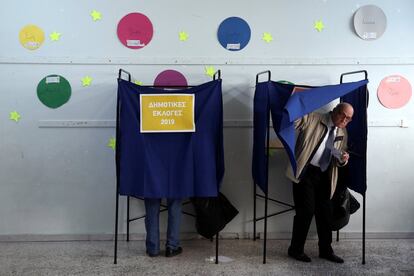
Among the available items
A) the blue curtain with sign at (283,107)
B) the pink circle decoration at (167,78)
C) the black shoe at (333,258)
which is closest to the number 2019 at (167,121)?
the pink circle decoration at (167,78)

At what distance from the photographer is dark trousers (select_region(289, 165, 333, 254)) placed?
2.63 metres

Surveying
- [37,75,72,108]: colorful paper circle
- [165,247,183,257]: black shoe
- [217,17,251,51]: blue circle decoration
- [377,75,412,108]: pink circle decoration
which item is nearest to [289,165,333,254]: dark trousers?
[165,247,183,257]: black shoe

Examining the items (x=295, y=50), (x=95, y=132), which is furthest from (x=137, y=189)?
(x=295, y=50)

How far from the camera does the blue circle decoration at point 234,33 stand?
2984 mm

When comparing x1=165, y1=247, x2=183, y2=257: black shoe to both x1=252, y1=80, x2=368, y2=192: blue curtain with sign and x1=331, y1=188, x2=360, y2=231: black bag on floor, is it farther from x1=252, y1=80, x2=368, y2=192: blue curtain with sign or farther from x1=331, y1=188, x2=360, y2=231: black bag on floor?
x1=331, y1=188, x2=360, y2=231: black bag on floor

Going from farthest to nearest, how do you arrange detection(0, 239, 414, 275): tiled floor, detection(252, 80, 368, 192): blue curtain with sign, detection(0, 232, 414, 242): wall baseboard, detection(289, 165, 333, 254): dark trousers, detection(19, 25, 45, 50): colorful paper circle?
detection(0, 232, 414, 242): wall baseboard → detection(19, 25, 45, 50): colorful paper circle → detection(289, 165, 333, 254): dark trousers → detection(0, 239, 414, 275): tiled floor → detection(252, 80, 368, 192): blue curtain with sign

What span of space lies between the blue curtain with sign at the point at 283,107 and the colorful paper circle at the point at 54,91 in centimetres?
158

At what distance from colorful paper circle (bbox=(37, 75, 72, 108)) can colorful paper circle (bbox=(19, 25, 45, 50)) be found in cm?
29

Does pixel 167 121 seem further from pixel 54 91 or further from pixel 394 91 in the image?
pixel 394 91

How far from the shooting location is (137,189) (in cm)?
255

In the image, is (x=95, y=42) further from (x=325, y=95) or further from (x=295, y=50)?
(x=325, y=95)

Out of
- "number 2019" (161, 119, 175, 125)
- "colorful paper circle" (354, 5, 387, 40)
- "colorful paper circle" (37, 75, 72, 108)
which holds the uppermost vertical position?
"colorful paper circle" (354, 5, 387, 40)

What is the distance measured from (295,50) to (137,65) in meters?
1.36

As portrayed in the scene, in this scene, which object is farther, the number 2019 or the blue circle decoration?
the blue circle decoration
